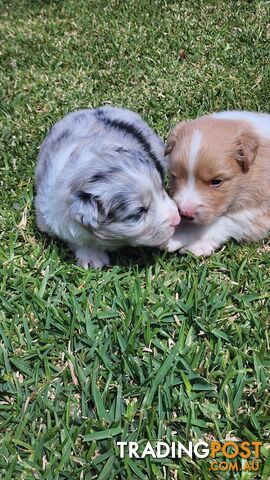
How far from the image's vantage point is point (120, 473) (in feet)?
8.96

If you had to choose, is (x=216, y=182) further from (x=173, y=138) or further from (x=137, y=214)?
(x=137, y=214)

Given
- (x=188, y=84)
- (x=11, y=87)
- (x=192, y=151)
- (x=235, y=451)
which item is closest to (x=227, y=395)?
(x=235, y=451)

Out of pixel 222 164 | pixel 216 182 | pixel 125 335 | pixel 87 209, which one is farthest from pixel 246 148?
pixel 125 335

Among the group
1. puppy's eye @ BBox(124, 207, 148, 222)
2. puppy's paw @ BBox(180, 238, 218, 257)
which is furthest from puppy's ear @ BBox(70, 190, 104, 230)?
puppy's paw @ BBox(180, 238, 218, 257)

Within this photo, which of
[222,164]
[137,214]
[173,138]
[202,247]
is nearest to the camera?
[137,214]

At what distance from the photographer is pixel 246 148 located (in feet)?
11.6

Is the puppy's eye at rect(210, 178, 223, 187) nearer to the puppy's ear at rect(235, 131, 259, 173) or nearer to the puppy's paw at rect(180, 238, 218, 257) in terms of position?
the puppy's ear at rect(235, 131, 259, 173)

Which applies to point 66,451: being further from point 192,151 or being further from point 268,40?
point 268,40

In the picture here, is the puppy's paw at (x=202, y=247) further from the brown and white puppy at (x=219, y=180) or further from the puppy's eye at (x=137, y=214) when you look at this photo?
the puppy's eye at (x=137, y=214)

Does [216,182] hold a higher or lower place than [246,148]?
lower

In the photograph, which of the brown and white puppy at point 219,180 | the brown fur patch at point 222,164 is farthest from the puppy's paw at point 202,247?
the brown fur patch at point 222,164

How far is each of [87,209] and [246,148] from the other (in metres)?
1.17

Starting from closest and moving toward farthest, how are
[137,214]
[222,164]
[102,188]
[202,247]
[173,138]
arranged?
1. [102,188]
2. [137,214]
3. [222,164]
4. [173,138]
5. [202,247]

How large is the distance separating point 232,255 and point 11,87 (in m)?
3.57
